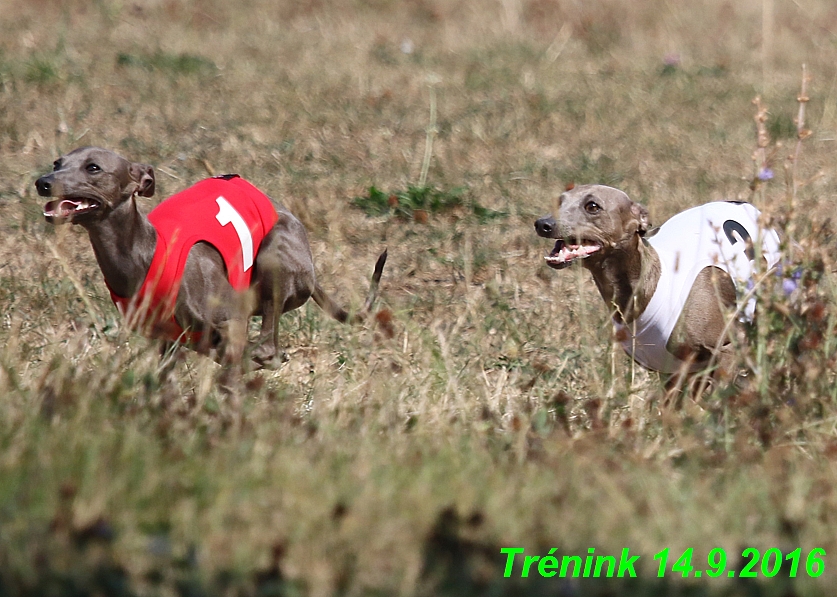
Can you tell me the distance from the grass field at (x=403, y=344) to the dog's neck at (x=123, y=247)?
220mm

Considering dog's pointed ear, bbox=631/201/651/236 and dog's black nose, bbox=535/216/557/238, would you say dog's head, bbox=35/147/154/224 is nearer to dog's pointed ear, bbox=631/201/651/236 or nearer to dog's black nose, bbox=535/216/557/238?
dog's black nose, bbox=535/216/557/238

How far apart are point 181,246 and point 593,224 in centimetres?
166

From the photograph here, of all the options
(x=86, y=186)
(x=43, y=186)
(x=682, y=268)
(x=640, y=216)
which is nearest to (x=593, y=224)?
(x=640, y=216)

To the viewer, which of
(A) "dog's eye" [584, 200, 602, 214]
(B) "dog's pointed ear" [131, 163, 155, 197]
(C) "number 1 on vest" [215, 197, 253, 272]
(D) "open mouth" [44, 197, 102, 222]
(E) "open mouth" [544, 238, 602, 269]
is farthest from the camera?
(C) "number 1 on vest" [215, 197, 253, 272]

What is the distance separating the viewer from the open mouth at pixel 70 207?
4398 mm

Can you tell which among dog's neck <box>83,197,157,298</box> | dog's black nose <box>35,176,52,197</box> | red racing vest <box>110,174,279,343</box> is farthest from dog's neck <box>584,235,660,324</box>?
dog's black nose <box>35,176,52,197</box>

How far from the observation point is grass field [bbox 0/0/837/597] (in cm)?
258

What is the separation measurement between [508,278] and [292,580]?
12.1 ft

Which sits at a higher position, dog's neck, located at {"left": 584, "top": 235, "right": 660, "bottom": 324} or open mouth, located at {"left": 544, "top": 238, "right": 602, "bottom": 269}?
open mouth, located at {"left": 544, "top": 238, "right": 602, "bottom": 269}

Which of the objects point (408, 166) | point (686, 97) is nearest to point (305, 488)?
point (408, 166)

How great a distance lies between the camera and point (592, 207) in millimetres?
4523

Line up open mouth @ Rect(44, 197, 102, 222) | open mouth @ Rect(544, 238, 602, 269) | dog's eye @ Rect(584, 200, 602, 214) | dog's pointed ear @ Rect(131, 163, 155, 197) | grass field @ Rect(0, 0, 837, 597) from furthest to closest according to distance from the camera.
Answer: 1. dog's pointed ear @ Rect(131, 163, 155, 197)
2. dog's eye @ Rect(584, 200, 602, 214)
3. open mouth @ Rect(44, 197, 102, 222)
4. open mouth @ Rect(544, 238, 602, 269)
5. grass field @ Rect(0, 0, 837, 597)

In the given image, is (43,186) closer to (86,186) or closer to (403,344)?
(86,186)

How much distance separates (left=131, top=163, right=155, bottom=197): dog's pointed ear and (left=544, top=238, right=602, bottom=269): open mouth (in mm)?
1698
